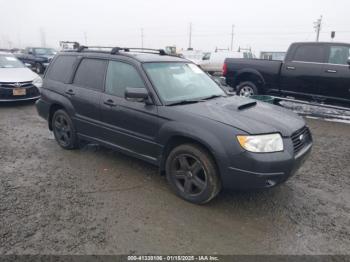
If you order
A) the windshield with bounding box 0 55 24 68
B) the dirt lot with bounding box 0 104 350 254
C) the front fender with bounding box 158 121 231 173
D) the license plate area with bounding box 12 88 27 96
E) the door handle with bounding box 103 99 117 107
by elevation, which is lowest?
the dirt lot with bounding box 0 104 350 254

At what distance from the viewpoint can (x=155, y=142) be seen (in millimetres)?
3805

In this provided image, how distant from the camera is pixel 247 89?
902 cm

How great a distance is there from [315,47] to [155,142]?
6170mm

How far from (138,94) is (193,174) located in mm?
1168

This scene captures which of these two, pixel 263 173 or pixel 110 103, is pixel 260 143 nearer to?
pixel 263 173

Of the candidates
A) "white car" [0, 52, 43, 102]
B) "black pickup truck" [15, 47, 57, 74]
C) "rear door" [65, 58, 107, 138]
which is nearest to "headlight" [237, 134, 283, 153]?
"rear door" [65, 58, 107, 138]

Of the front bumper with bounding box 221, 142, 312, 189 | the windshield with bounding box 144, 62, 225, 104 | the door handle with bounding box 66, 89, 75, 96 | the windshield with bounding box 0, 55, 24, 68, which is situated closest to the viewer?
the front bumper with bounding box 221, 142, 312, 189

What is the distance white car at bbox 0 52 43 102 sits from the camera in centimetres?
846

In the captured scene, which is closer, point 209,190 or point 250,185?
point 250,185

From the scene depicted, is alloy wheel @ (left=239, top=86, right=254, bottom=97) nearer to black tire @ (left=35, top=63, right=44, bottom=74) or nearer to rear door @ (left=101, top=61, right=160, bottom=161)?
rear door @ (left=101, top=61, right=160, bottom=161)

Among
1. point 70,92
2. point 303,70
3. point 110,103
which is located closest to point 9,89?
point 70,92

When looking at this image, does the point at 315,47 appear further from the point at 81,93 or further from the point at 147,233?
the point at 147,233

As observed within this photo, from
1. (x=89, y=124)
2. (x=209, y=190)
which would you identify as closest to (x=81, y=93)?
(x=89, y=124)

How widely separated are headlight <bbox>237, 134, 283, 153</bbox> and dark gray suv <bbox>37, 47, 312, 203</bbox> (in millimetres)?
10
